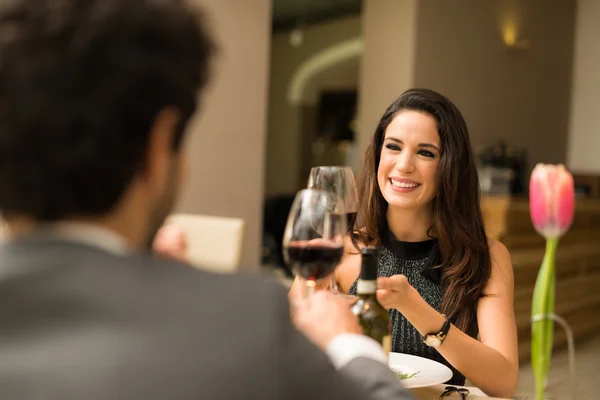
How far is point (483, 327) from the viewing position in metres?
1.87

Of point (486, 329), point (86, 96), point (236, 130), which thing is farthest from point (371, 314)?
point (236, 130)

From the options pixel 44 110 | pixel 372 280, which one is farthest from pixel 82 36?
pixel 372 280

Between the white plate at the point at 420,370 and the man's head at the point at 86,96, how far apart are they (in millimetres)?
825

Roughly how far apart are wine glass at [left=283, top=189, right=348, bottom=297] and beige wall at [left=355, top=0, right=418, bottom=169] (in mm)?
4922

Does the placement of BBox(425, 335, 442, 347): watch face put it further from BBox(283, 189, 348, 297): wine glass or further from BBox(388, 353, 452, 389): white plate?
BBox(283, 189, 348, 297): wine glass

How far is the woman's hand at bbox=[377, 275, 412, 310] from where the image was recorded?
1396 mm

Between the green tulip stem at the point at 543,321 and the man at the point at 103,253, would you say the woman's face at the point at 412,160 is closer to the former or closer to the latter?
the green tulip stem at the point at 543,321

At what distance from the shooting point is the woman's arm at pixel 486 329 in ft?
4.85

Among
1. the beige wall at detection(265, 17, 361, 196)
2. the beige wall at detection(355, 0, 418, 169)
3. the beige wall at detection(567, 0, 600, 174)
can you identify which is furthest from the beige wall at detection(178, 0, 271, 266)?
the beige wall at detection(265, 17, 361, 196)

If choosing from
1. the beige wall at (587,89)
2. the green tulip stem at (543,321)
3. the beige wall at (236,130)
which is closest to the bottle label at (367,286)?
the green tulip stem at (543,321)

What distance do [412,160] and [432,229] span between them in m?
0.22

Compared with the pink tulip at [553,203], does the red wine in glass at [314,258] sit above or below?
below

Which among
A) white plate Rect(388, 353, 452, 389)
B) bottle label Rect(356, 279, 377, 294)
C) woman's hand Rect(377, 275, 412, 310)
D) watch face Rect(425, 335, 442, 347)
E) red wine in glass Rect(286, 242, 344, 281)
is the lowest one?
white plate Rect(388, 353, 452, 389)

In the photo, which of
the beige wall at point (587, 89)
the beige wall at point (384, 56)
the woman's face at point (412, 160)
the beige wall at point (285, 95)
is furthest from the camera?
the beige wall at point (285, 95)
